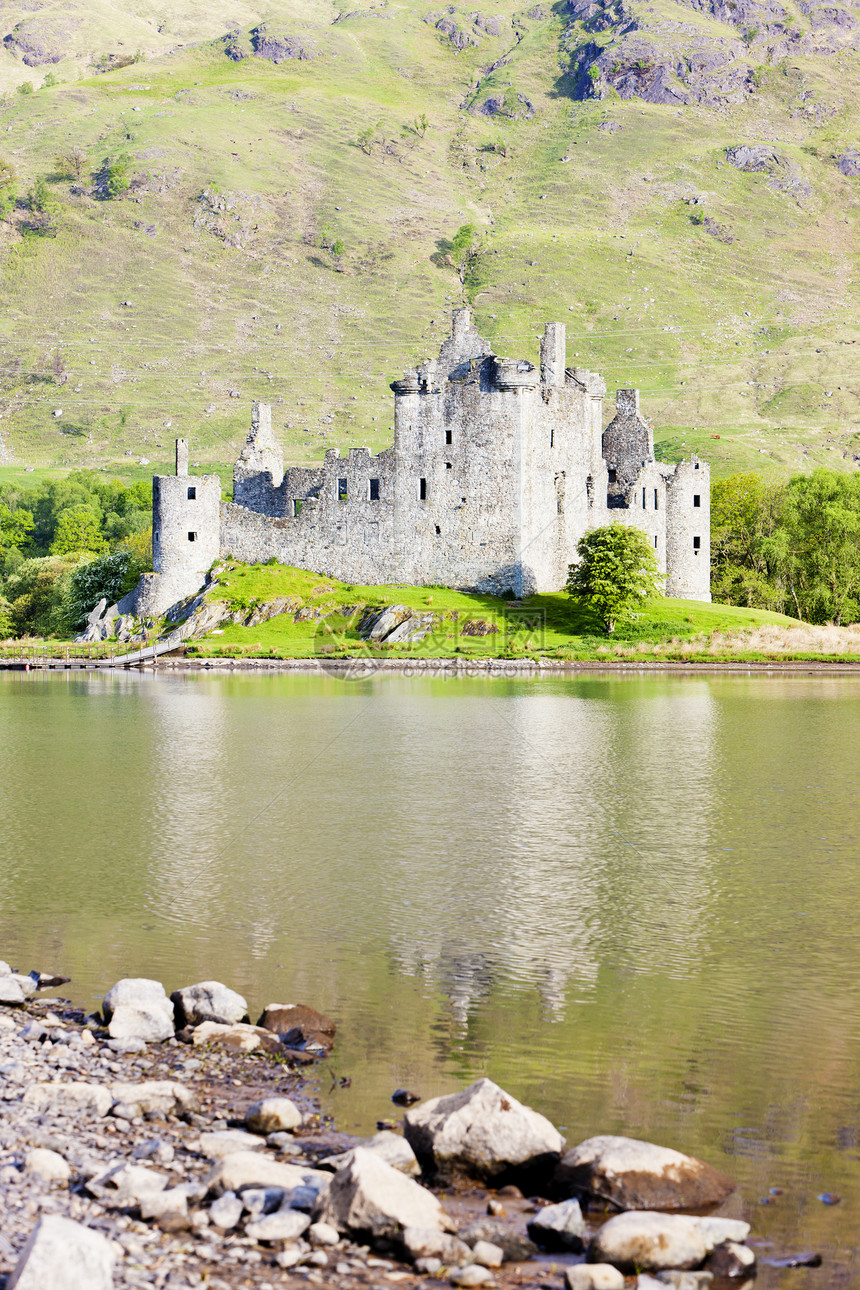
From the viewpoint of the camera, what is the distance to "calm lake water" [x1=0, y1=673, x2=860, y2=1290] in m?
11.7

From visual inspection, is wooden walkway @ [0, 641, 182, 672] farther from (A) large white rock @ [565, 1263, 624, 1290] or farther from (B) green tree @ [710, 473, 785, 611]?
(A) large white rock @ [565, 1263, 624, 1290]

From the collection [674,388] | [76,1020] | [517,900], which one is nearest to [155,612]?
[517,900]

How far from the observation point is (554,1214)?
930 cm

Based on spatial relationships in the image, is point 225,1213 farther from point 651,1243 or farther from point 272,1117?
point 651,1243

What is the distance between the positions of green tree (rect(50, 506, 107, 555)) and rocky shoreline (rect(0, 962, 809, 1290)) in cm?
9321

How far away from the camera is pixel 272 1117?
10641 mm

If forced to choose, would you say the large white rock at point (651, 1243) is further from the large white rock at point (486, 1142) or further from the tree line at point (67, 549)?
the tree line at point (67, 549)

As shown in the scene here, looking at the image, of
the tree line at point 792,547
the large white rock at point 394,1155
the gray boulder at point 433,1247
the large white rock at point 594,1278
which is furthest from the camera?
the tree line at point 792,547

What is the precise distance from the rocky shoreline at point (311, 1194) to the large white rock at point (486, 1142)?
15 mm

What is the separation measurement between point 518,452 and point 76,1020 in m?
61.2

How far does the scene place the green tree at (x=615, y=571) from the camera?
66.4 meters

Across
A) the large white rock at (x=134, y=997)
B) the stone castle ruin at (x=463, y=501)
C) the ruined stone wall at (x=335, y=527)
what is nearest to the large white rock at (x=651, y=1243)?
the large white rock at (x=134, y=997)

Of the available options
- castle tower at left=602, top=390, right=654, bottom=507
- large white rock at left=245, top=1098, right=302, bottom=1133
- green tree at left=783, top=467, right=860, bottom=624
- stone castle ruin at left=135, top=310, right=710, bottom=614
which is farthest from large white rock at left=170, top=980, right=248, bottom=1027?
green tree at left=783, top=467, right=860, bottom=624

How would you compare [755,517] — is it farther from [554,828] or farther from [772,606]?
[554,828]
